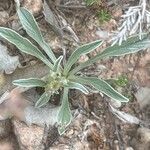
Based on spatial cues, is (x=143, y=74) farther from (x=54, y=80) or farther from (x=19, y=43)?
(x=19, y=43)

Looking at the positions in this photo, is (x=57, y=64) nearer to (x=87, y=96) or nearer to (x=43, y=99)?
(x=43, y=99)

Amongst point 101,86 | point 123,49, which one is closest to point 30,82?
point 101,86

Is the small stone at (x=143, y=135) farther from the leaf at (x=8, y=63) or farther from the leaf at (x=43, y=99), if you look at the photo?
the leaf at (x=8, y=63)

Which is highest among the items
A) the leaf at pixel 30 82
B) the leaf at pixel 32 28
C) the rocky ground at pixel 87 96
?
the leaf at pixel 32 28

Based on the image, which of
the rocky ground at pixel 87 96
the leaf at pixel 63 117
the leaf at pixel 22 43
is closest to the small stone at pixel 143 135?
the rocky ground at pixel 87 96

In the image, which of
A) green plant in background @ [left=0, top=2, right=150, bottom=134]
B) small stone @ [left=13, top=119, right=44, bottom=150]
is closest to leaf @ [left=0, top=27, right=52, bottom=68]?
green plant in background @ [left=0, top=2, right=150, bottom=134]

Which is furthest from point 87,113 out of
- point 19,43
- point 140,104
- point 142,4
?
point 142,4
